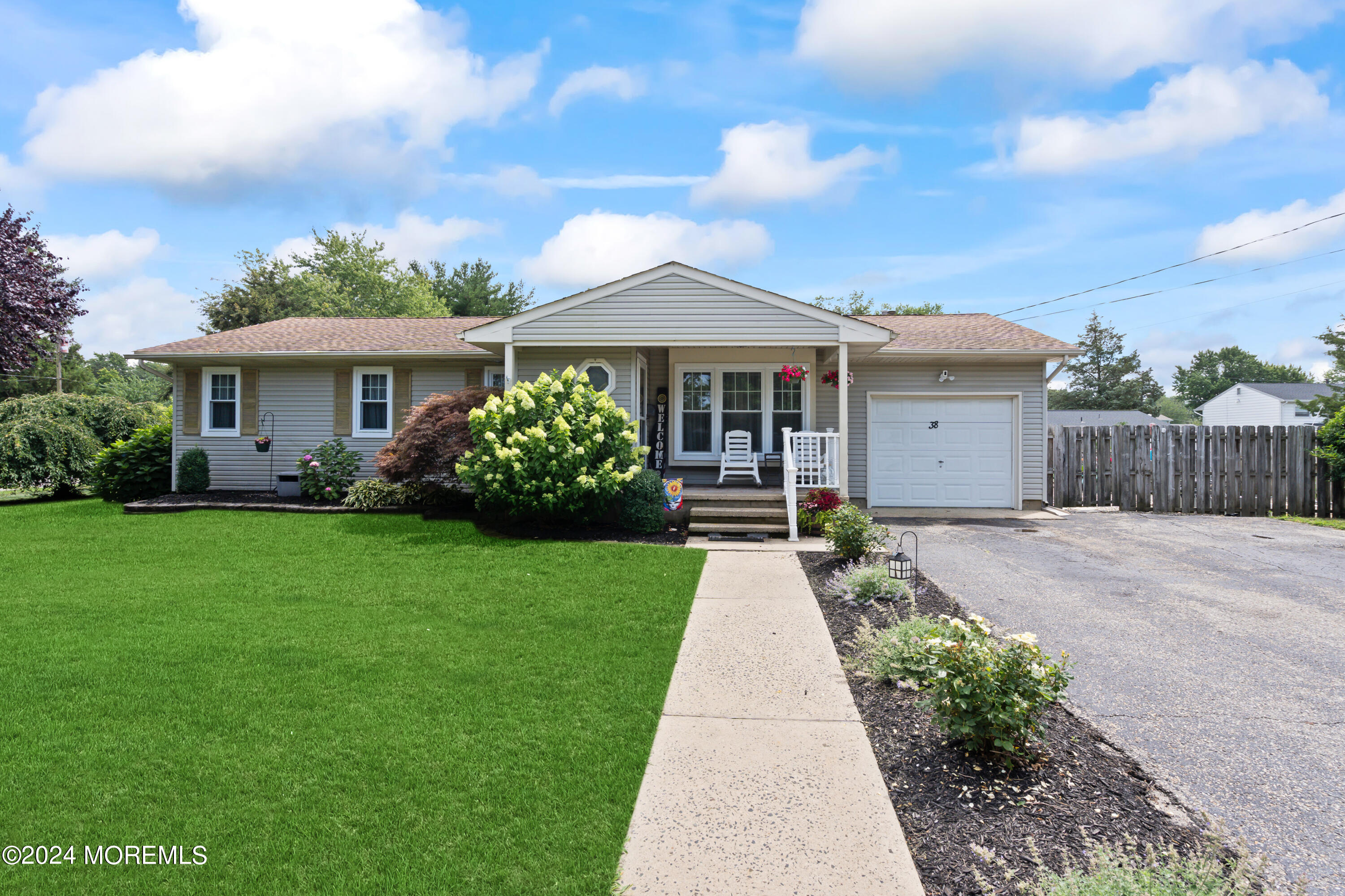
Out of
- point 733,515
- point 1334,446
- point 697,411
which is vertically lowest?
point 733,515

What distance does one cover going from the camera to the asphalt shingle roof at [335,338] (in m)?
12.8

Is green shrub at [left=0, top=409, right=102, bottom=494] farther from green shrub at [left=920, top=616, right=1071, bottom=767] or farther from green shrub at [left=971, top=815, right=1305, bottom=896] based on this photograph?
green shrub at [left=971, top=815, right=1305, bottom=896]

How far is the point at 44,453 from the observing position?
49.5 ft

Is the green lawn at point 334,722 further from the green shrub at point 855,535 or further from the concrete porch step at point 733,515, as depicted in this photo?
the concrete porch step at point 733,515

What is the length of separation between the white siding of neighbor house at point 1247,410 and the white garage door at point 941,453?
31.3m

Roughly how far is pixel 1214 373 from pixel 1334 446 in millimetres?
74206

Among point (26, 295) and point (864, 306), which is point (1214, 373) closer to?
point (864, 306)

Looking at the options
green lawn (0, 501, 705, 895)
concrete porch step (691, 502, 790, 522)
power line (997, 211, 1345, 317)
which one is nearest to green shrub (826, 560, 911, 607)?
green lawn (0, 501, 705, 895)

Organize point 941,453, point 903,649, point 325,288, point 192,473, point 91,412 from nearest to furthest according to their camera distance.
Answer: point 903,649 < point 192,473 < point 941,453 < point 91,412 < point 325,288

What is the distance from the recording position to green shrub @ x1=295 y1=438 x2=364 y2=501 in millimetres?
12117

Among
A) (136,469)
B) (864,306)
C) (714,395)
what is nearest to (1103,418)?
(864,306)

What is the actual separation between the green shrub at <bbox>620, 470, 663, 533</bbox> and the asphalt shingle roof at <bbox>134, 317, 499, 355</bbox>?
3854 millimetres

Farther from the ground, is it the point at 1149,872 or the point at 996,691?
the point at 996,691

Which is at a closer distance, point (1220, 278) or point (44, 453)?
point (44, 453)
